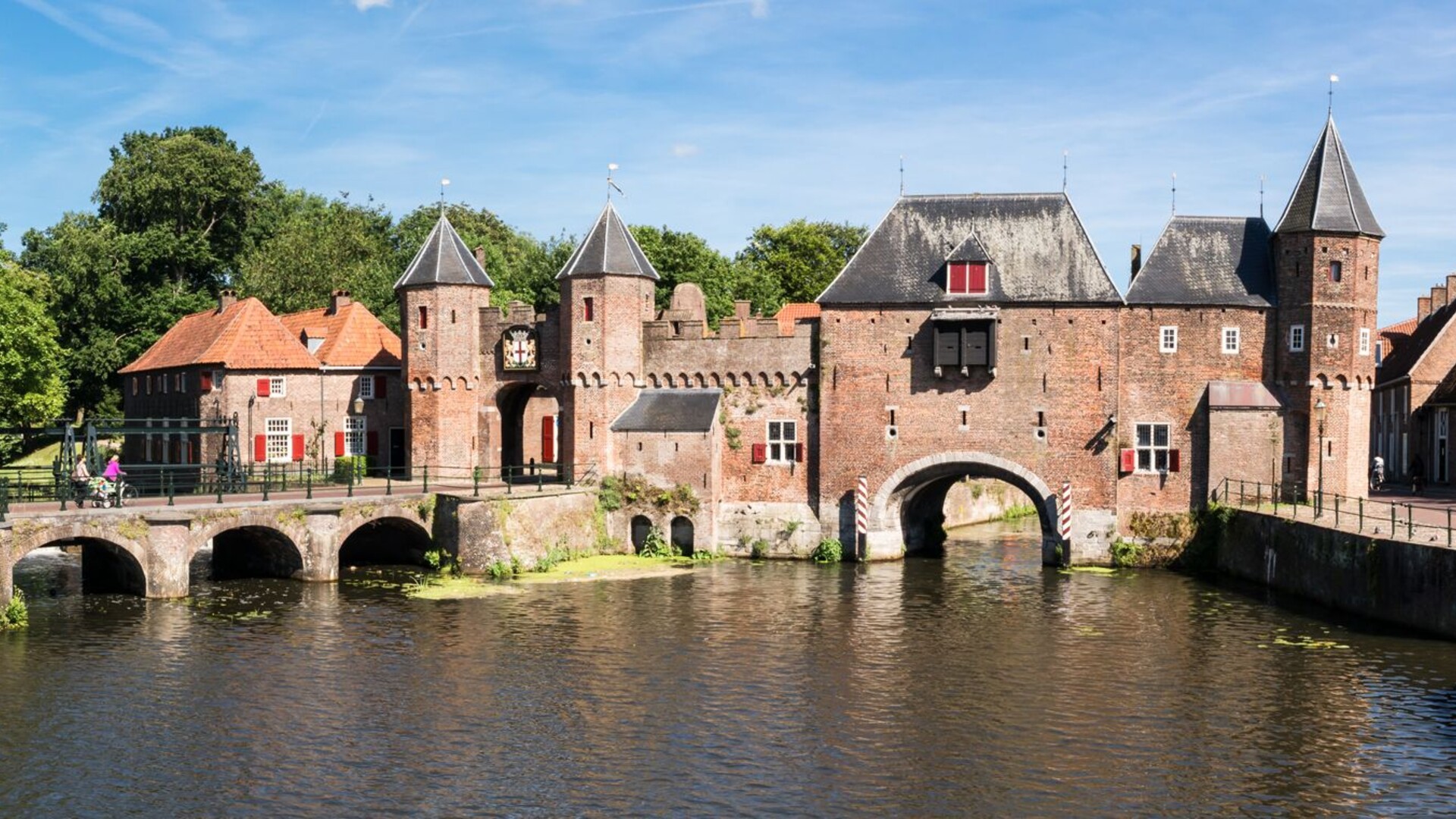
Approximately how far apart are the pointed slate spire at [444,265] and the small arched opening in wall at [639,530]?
374 inches

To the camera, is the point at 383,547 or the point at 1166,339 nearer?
the point at 1166,339

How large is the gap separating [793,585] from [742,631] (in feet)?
21.6

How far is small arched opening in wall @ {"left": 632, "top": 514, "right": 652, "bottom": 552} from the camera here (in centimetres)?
4088

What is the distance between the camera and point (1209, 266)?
1539 inches

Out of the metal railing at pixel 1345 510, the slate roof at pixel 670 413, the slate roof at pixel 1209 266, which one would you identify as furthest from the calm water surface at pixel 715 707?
the slate roof at pixel 1209 266

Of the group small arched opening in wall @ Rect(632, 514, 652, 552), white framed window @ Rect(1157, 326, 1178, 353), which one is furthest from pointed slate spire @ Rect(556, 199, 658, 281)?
white framed window @ Rect(1157, 326, 1178, 353)

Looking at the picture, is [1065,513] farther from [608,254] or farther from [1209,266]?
[608,254]

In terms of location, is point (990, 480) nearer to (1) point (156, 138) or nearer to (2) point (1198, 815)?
(2) point (1198, 815)

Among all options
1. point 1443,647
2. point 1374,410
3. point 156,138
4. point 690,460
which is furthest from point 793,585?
point 156,138

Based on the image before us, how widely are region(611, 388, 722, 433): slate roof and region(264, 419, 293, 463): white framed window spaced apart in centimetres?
1344

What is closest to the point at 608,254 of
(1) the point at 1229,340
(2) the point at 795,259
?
(1) the point at 1229,340

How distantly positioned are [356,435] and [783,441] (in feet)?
54.9

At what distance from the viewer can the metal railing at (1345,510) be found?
1140 inches

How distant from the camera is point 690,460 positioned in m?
40.1
